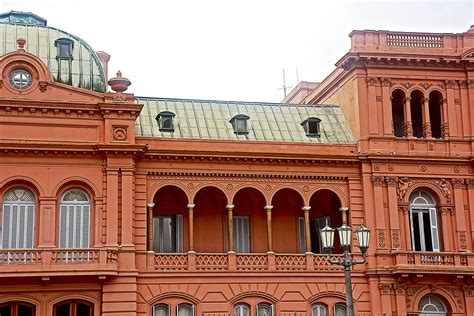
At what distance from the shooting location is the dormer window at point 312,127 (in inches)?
1619

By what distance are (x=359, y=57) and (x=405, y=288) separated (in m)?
11.6

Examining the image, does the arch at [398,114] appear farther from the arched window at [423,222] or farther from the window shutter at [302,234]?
the window shutter at [302,234]

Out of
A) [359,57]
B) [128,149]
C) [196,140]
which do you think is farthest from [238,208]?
[359,57]

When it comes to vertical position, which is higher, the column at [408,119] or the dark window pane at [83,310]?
the column at [408,119]

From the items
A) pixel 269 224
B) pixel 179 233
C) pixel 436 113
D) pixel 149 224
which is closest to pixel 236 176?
pixel 269 224

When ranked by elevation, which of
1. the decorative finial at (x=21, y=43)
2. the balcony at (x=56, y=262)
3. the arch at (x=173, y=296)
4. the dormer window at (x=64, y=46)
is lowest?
the arch at (x=173, y=296)

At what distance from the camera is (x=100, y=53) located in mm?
43531

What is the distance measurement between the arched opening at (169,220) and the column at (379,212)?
30.5 ft

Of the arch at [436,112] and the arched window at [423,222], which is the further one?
the arch at [436,112]

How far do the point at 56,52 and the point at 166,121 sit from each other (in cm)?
623

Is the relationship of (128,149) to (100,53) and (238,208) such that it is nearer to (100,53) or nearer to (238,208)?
(238,208)

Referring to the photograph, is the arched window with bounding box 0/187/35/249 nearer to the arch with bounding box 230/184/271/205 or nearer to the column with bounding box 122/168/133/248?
the column with bounding box 122/168/133/248

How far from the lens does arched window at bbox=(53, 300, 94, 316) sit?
34.2 m

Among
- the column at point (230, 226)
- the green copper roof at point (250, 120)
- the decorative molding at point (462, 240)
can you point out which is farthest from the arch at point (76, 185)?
the decorative molding at point (462, 240)
